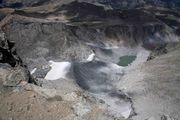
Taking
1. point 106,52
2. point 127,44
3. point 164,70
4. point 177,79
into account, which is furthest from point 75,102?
point 127,44

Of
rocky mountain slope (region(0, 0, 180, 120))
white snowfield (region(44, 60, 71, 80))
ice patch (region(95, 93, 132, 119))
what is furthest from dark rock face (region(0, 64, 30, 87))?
white snowfield (region(44, 60, 71, 80))

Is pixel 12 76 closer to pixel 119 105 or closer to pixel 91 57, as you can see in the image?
pixel 119 105

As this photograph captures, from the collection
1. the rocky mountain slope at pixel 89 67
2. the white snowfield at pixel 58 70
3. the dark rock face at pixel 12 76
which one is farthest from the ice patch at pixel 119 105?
the dark rock face at pixel 12 76

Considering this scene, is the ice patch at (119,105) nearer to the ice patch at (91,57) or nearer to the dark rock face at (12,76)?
the ice patch at (91,57)

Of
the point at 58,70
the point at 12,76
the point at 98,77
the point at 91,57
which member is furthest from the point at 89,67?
the point at 12,76

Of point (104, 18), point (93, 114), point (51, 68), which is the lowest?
point (104, 18)

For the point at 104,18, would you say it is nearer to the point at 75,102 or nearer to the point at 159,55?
the point at 159,55

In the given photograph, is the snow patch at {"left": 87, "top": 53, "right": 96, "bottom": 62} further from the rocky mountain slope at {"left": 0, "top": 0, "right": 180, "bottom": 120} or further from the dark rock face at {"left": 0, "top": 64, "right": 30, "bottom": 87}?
the dark rock face at {"left": 0, "top": 64, "right": 30, "bottom": 87}
